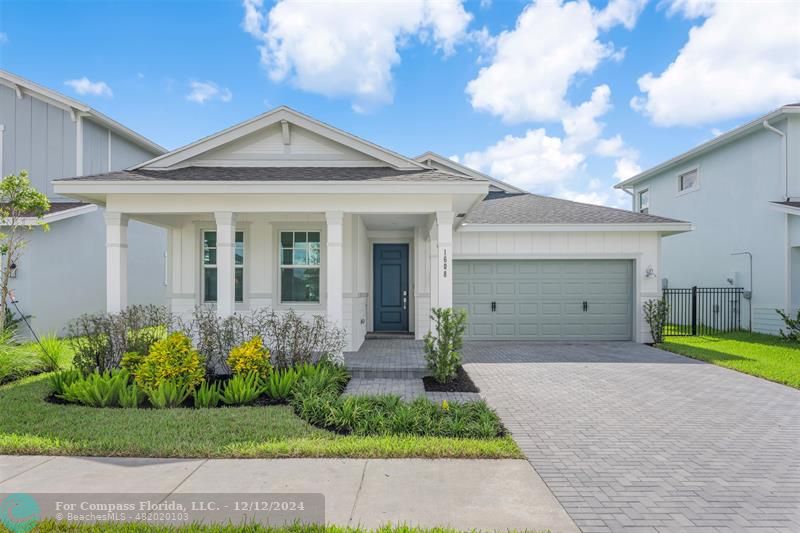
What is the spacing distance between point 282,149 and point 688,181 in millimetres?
15487

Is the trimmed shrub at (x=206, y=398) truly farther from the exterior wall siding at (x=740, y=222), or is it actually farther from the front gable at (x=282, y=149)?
the exterior wall siding at (x=740, y=222)

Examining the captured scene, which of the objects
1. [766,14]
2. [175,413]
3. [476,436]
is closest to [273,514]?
[476,436]

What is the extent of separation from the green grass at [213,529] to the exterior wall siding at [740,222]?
1418cm

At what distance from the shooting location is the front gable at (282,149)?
897 cm

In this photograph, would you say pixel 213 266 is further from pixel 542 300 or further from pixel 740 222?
pixel 740 222

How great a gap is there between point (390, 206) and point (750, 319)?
1239 centimetres

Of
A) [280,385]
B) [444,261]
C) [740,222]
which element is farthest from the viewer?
[740,222]

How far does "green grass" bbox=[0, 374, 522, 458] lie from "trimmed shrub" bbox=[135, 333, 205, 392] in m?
0.57

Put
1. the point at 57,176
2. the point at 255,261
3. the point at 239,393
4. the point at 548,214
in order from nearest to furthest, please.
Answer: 1. the point at 239,393
2. the point at 255,261
3. the point at 548,214
4. the point at 57,176

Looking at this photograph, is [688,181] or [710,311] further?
[688,181]

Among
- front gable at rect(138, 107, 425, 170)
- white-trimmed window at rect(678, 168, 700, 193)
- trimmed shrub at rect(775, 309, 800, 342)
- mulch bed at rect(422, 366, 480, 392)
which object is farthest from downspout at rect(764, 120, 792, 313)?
front gable at rect(138, 107, 425, 170)

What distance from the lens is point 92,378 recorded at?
6.17 m

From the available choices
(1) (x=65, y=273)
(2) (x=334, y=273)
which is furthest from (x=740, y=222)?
(1) (x=65, y=273)

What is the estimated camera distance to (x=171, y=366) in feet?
19.7
